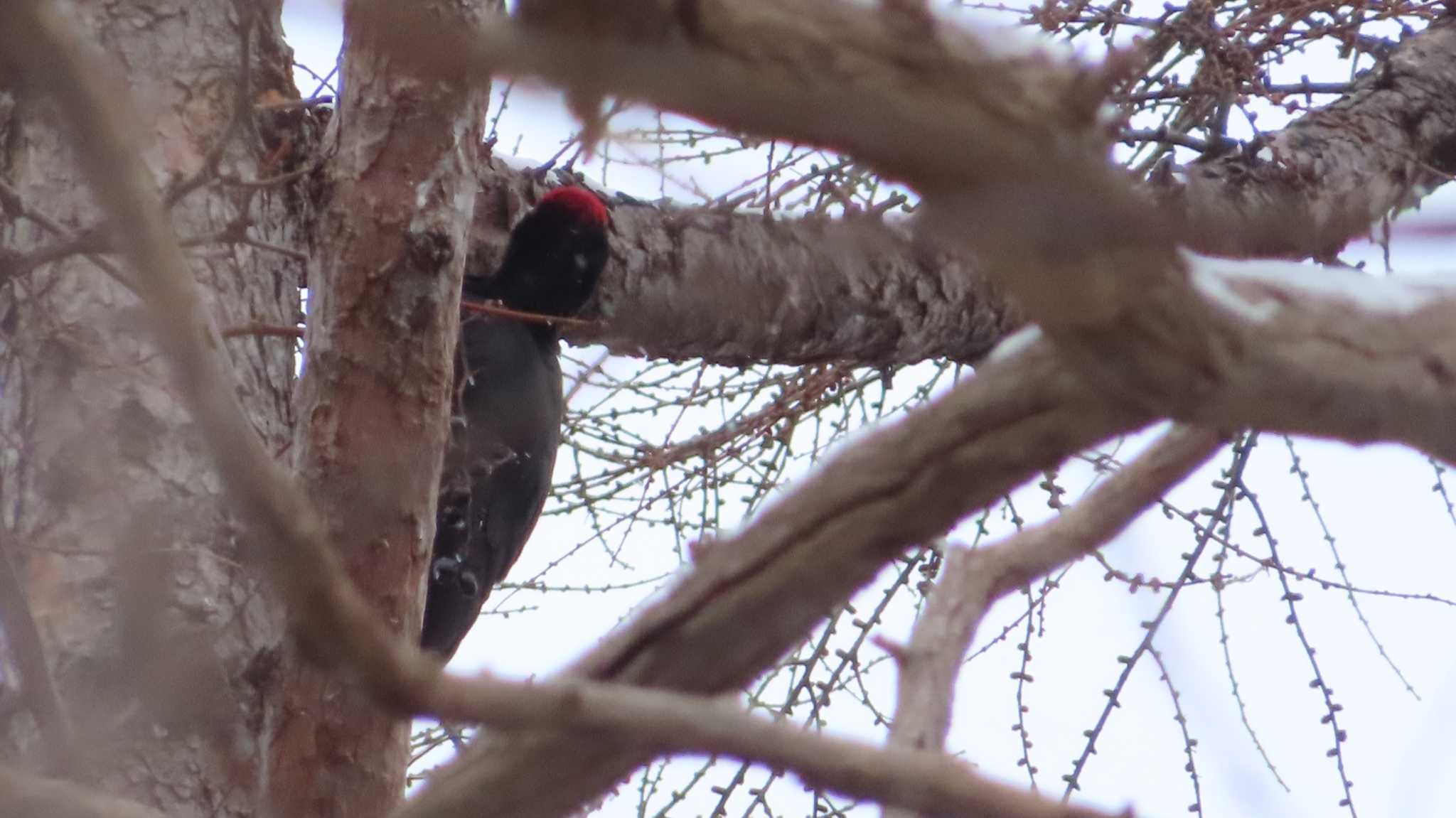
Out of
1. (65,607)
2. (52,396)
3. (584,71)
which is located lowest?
(584,71)

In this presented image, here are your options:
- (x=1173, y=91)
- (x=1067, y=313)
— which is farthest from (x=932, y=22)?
(x=1173, y=91)

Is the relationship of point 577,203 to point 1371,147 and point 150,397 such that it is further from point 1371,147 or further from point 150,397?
point 1371,147

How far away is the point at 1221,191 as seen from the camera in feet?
11.4

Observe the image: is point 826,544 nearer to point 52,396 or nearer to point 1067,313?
point 1067,313

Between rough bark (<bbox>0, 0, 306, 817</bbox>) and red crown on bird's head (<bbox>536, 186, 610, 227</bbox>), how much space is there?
75cm

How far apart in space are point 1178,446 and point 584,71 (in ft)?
3.08

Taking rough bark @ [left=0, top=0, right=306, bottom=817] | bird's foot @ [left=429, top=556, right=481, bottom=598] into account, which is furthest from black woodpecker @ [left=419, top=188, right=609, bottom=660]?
rough bark @ [left=0, top=0, right=306, bottom=817]

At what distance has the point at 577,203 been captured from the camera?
372 centimetres

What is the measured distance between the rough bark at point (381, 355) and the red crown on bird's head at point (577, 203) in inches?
47.2

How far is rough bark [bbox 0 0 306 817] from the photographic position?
2451 millimetres

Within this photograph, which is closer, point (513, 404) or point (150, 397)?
point (150, 397)

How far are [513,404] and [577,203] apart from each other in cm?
56

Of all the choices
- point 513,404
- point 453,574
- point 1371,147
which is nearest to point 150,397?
point 453,574

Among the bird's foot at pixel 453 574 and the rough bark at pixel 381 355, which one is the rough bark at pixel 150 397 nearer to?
the rough bark at pixel 381 355
